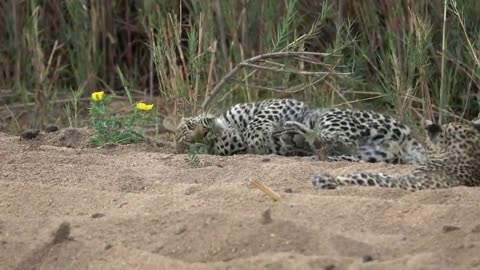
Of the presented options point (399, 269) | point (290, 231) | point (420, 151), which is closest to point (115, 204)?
point (290, 231)

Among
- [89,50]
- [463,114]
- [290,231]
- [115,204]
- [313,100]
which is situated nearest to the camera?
[290,231]

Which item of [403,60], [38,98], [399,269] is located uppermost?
[399,269]

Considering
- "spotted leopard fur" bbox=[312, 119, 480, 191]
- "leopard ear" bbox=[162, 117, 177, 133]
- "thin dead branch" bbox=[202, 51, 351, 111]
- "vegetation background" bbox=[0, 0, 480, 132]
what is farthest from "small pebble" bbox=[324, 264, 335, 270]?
"leopard ear" bbox=[162, 117, 177, 133]

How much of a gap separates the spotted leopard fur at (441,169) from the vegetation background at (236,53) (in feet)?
4.57

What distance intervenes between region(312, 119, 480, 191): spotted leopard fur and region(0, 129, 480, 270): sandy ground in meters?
0.19

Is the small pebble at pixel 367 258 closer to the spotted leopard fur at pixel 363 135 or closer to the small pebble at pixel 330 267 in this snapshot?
the small pebble at pixel 330 267

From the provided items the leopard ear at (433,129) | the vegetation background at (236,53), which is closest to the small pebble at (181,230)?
the leopard ear at (433,129)

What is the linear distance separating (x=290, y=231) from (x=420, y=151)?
8.21 feet


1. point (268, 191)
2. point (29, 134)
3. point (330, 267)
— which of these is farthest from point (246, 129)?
point (330, 267)

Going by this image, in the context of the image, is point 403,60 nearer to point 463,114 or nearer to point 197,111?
point 463,114

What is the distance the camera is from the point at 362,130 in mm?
6906

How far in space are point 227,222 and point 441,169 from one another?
1.44 m

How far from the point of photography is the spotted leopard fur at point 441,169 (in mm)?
5125

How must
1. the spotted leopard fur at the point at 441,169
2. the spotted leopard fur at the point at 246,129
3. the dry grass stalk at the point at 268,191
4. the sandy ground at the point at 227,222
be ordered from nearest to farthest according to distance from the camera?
the sandy ground at the point at 227,222 → the dry grass stalk at the point at 268,191 → the spotted leopard fur at the point at 441,169 → the spotted leopard fur at the point at 246,129
